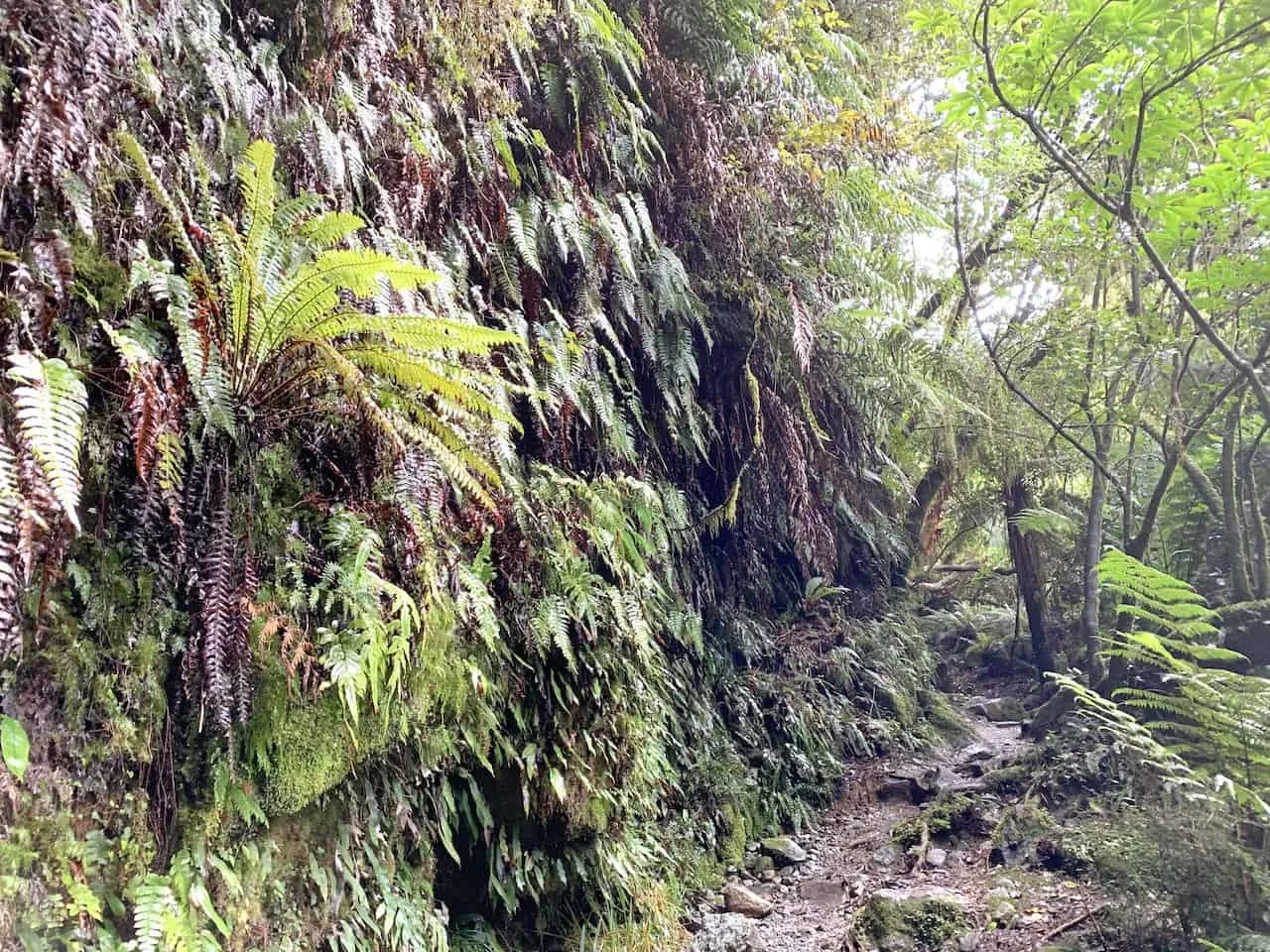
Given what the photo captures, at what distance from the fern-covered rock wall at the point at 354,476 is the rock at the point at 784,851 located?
0.17 metres

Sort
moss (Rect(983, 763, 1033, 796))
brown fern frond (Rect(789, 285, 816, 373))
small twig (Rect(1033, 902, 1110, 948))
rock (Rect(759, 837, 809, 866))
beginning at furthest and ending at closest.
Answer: brown fern frond (Rect(789, 285, 816, 373))
moss (Rect(983, 763, 1033, 796))
rock (Rect(759, 837, 809, 866))
small twig (Rect(1033, 902, 1110, 948))

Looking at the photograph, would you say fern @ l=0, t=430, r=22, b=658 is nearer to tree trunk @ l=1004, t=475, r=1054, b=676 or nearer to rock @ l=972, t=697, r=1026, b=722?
rock @ l=972, t=697, r=1026, b=722

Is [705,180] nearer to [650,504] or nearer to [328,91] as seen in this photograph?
[650,504]

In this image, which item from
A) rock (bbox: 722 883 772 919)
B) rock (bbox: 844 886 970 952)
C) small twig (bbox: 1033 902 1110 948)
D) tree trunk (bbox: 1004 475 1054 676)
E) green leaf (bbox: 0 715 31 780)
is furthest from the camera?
tree trunk (bbox: 1004 475 1054 676)

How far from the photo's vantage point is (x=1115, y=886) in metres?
2.99

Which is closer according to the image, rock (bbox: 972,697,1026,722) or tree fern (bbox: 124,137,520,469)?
tree fern (bbox: 124,137,520,469)

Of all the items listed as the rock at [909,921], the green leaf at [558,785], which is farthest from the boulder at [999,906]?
the green leaf at [558,785]

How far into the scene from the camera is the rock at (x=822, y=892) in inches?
159

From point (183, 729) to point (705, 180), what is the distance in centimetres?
464

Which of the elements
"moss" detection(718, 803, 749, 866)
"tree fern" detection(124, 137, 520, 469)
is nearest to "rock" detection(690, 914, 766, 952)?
"moss" detection(718, 803, 749, 866)

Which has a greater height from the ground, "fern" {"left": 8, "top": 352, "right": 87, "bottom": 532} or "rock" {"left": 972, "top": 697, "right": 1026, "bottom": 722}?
"fern" {"left": 8, "top": 352, "right": 87, "bottom": 532}

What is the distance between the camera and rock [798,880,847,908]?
159 inches

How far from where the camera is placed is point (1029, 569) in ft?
25.5

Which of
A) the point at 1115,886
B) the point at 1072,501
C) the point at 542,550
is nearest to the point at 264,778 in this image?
the point at 542,550
